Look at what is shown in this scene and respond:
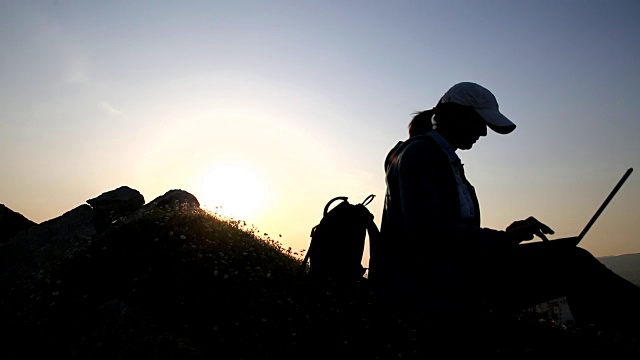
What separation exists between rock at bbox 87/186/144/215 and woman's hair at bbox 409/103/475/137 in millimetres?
17510

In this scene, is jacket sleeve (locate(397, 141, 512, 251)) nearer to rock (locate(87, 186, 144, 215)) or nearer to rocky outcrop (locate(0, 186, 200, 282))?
rocky outcrop (locate(0, 186, 200, 282))

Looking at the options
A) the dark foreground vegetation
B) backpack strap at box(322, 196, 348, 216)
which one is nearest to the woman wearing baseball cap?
the dark foreground vegetation

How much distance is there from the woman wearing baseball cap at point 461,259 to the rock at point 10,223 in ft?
71.6

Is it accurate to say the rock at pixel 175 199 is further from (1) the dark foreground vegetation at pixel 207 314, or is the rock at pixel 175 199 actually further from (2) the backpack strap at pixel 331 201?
(2) the backpack strap at pixel 331 201

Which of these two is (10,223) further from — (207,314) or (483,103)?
(483,103)

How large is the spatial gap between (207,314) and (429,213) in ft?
17.8

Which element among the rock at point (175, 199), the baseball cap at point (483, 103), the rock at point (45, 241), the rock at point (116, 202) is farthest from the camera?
the rock at point (116, 202)

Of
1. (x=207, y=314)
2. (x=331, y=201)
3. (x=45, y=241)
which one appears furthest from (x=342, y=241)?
(x=45, y=241)

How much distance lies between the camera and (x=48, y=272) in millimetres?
12789

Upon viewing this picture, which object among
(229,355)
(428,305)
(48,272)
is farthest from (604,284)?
(48,272)

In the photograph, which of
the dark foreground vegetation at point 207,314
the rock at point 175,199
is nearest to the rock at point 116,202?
the rock at point 175,199

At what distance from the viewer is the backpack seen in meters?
6.23

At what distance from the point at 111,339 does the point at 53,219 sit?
15.5 metres

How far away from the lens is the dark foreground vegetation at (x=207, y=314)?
646cm
